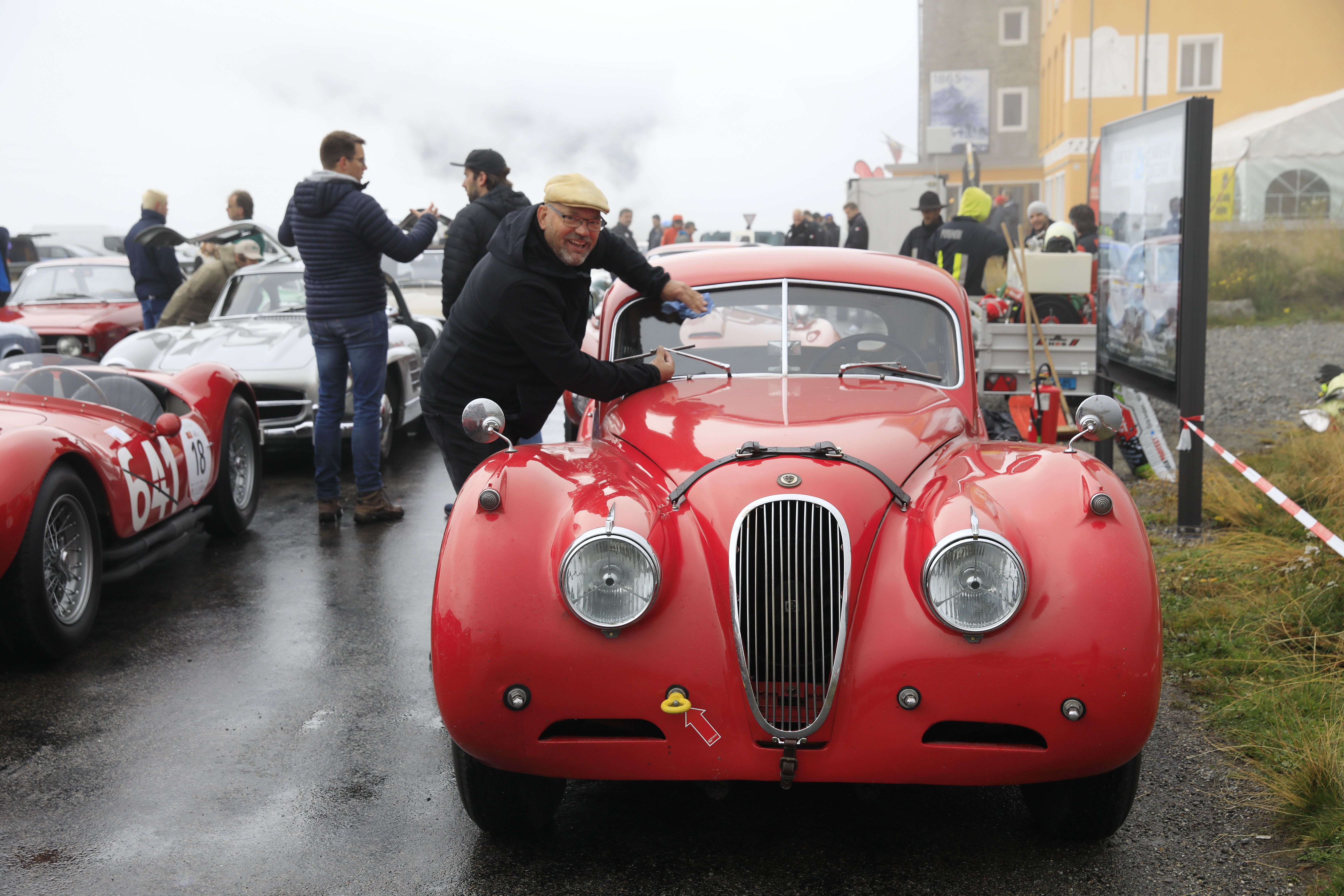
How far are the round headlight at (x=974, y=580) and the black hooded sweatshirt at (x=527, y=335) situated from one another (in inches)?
58.3

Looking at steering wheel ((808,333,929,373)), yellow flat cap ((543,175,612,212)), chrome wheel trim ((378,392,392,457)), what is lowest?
chrome wheel trim ((378,392,392,457))

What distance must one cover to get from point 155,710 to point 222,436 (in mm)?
2485

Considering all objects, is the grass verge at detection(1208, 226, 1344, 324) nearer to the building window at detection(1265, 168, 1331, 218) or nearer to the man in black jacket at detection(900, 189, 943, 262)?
the building window at detection(1265, 168, 1331, 218)

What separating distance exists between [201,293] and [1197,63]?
121 feet

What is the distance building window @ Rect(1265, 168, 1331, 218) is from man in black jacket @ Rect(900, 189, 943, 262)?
42.2ft

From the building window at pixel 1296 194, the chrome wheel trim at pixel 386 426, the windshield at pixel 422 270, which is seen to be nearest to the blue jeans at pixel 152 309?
the chrome wheel trim at pixel 386 426

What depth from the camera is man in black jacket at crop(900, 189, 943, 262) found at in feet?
34.7

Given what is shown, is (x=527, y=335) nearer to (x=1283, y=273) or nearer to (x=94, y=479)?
(x=94, y=479)

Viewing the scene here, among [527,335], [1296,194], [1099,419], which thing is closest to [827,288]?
[527,335]

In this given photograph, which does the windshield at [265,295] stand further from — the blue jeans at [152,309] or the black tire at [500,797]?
the black tire at [500,797]

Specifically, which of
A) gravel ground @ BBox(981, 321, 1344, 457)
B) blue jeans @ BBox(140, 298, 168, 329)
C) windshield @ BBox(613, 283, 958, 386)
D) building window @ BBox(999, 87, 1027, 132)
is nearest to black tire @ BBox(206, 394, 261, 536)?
windshield @ BBox(613, 283, 958, 386)

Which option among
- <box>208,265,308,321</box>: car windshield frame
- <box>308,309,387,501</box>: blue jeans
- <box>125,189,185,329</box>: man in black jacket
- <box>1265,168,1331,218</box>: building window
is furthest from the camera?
<box>1265,168,1331,218</box>: building window

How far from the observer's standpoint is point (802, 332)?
14.1 ft

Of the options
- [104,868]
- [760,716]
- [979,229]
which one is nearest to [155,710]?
[104,868]
